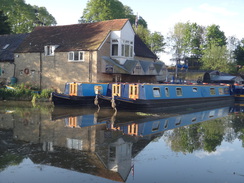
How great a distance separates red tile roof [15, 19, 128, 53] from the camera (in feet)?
77.5

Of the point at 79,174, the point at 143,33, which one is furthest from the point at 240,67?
the point at 79,174

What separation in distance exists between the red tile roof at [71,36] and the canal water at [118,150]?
10714 mm

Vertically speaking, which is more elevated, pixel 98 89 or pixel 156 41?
pixel 156 41

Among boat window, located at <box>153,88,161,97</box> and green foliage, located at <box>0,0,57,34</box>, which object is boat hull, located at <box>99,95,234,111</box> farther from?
green foliage, located at <box>0,0,57,34</box>

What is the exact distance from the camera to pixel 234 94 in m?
30.1

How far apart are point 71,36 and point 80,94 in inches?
332

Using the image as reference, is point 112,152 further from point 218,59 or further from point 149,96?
point 218,59

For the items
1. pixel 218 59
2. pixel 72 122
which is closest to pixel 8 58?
pixel 72 122

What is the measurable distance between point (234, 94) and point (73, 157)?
2624 cm

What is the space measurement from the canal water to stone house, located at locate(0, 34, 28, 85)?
1367cm

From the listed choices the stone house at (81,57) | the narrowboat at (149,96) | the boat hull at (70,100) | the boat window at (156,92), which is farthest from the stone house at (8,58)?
the boat window at (156,92)

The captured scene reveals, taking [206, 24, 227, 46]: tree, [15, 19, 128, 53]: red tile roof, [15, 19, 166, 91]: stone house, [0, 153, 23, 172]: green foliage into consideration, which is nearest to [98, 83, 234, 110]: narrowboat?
[15, 19, 166, 91]: stone house

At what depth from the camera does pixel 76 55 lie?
2339 centimetres

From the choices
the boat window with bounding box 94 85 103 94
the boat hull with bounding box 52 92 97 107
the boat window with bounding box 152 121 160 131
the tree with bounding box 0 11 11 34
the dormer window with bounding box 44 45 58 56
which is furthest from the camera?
the tree with bounding box 0 11 11 34
